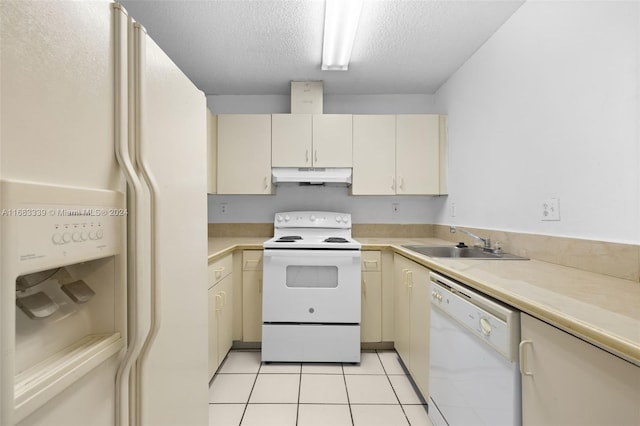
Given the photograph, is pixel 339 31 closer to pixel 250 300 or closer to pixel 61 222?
pixel 61 222

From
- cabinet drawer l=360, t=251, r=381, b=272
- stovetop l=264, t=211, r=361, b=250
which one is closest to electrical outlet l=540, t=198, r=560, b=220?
cabinet drawer l=360, t=251, r=381, b=272

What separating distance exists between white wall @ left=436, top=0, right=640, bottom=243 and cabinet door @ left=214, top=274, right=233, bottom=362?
186cm

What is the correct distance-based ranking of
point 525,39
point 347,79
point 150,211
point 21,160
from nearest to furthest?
point 21,160, point 150,211, point 525,39, point 347,79

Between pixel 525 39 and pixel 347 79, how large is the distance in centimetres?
134

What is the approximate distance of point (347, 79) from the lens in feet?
8.59

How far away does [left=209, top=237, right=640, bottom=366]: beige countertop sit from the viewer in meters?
0.64

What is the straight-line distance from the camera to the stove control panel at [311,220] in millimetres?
2846

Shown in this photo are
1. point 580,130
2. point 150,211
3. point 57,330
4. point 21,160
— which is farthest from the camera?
point 580,130

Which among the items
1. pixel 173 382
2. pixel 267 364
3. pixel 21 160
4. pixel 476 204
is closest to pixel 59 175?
pixel 21 160

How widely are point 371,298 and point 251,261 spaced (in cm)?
100

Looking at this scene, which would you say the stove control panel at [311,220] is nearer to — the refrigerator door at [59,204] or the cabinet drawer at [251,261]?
the cabinet drawer at [251,261]

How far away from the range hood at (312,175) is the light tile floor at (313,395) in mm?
1461

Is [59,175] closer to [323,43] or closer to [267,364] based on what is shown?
[323,43]

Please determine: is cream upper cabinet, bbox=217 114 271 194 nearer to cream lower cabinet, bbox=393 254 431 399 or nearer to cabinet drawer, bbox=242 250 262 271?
cabinet drawer, bbox=242 250 262 271
